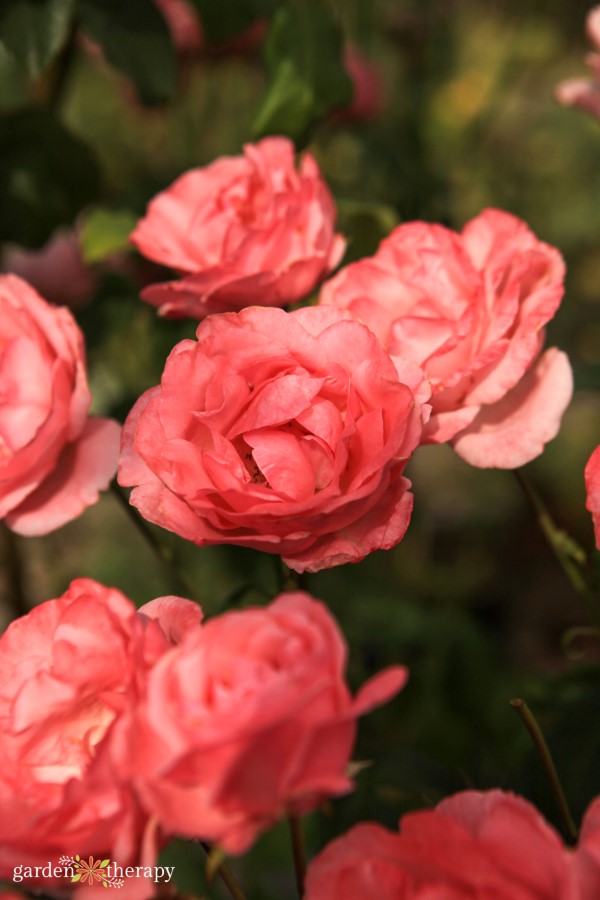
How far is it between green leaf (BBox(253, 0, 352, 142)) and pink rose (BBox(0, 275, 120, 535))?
0.68 feet

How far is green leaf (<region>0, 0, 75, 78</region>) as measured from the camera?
0.59m

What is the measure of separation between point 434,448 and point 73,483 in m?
1.34

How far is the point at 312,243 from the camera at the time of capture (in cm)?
52

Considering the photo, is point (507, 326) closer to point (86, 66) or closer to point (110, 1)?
point (110, 1)

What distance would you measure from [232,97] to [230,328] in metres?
1.04

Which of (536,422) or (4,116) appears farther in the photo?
(4,116)

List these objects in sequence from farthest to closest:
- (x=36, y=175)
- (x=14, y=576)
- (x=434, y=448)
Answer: (x=434, y=448), (x=14, y=576), (x=36, y=175)

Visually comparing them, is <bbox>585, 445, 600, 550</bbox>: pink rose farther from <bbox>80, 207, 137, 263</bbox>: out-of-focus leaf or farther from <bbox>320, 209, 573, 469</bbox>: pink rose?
<bbox>80, 207, 137, 263</bbox>: out-of-focus leaf

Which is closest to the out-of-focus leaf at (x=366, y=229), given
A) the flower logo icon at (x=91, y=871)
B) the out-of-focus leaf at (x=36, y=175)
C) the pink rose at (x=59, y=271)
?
the out-of-focus leaf at (x=36, y=175)

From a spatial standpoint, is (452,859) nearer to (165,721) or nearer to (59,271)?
(165,721)

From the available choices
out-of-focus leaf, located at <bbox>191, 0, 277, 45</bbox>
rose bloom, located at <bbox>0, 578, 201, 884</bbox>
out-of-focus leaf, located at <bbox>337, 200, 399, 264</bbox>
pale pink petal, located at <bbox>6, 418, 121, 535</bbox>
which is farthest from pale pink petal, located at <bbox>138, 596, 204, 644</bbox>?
out-of-focus leaf, located at <bbox>191, 0, 277, 45</bbox>

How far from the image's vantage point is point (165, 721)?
0.94 ft

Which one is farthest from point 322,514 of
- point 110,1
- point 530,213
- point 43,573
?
point 530,213

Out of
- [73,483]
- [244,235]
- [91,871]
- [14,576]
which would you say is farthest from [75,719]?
[14,576]
